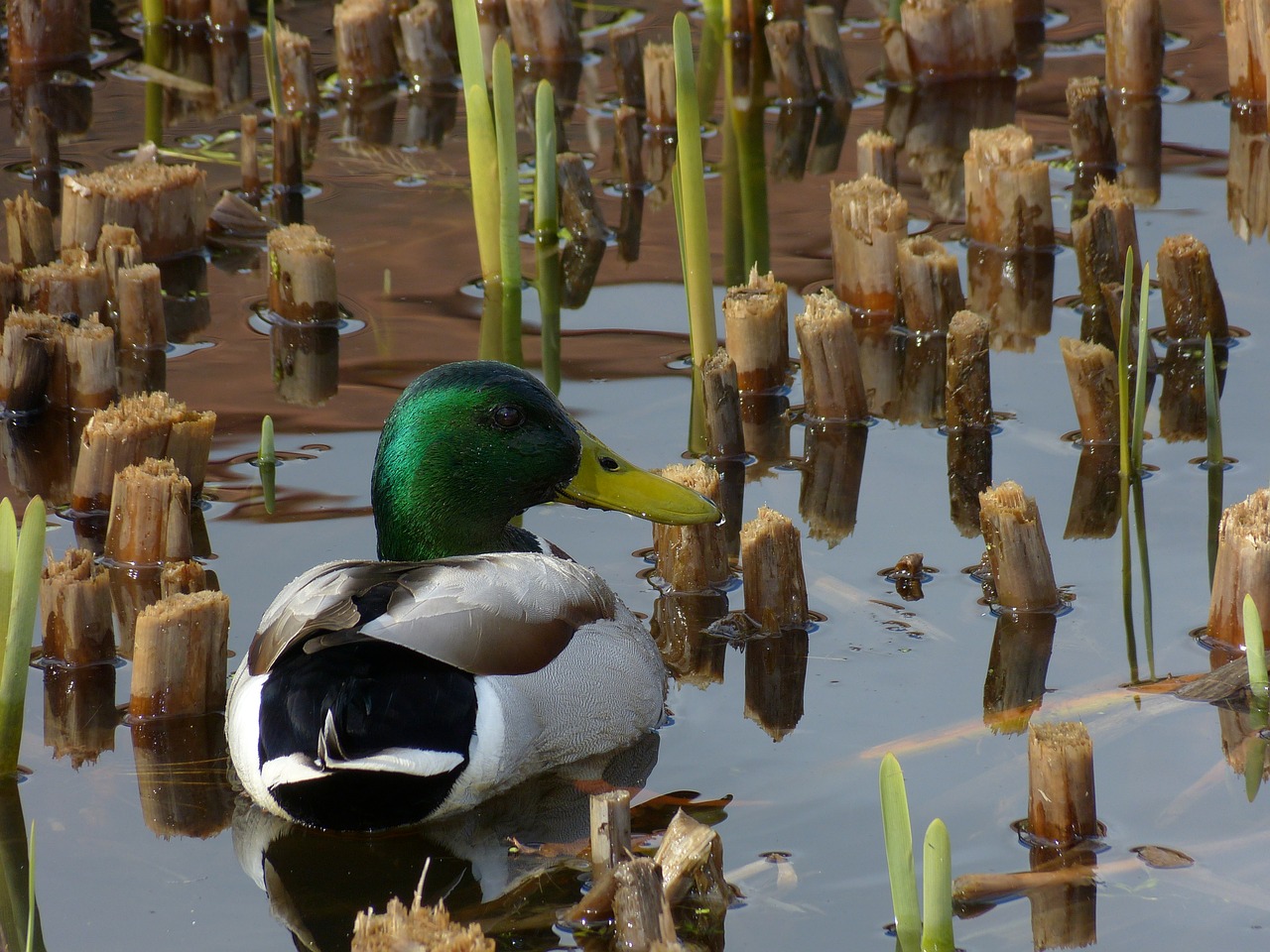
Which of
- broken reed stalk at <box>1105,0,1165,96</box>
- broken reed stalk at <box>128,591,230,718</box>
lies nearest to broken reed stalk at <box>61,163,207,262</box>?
broken reed stalk at <box>128,591,230,718</box>

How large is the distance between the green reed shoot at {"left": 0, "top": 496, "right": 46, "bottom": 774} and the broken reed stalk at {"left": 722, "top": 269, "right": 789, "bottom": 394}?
2.94 meters

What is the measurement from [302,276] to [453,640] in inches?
132

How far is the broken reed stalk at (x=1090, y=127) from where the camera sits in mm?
7973

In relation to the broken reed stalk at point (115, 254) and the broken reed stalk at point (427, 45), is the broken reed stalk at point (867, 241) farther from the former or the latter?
the broken reed stalk at point (427, 45)

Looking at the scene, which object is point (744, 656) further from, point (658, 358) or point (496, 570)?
point (658, 358)

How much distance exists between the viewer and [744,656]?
4797 millimetres

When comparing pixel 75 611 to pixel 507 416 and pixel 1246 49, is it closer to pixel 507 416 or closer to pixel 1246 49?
pixel 507 416

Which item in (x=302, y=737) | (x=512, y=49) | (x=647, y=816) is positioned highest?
(x=512, y=49)

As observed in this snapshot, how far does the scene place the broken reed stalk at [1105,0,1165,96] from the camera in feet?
29.0

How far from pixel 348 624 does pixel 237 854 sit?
0.64 metres

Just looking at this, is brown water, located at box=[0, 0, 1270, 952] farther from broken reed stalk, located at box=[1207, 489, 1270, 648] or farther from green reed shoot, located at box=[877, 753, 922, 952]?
green reed shoot, located at box=[877, 753, 922, 952]

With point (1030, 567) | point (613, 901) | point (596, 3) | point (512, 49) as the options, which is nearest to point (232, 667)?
point (613, 901)

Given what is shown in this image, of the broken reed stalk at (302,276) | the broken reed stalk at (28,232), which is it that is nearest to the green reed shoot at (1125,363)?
the broken reed stalk at (302,276)

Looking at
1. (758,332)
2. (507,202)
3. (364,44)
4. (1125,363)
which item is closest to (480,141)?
Answer: (507,202)
